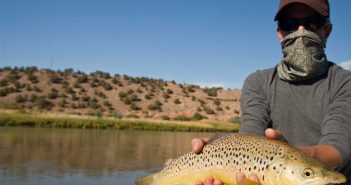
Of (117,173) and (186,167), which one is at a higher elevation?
(186,167)

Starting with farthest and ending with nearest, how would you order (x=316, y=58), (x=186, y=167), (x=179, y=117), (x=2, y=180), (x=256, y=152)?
(x=179, y=117) < (x=2, y=180) < (x=316, y=58) < (x=186, y=167) < (x=256, y=152)

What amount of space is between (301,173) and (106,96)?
177 ft

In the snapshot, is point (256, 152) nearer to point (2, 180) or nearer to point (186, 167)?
point (186, 167)

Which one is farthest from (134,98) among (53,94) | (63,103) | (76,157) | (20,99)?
(76,157)

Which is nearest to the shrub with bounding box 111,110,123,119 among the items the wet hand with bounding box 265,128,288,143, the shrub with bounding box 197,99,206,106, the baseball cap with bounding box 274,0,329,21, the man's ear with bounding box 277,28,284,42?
the shrub with bounding box 197,99,206,106

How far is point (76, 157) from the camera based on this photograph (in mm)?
20906

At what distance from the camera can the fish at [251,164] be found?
119 inches

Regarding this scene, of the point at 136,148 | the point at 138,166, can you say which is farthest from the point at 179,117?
the point at 138,166

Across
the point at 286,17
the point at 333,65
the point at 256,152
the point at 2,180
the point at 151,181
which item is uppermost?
the point at 286,17

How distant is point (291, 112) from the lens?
402 cm

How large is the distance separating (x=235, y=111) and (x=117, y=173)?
44.0 m

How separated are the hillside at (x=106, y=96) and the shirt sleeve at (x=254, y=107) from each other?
42.8 meters

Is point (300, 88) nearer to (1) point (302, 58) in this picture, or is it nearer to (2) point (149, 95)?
(1) point (302, 58)

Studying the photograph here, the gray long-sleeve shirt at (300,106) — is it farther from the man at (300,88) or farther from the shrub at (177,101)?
the shrub at (177,101)
